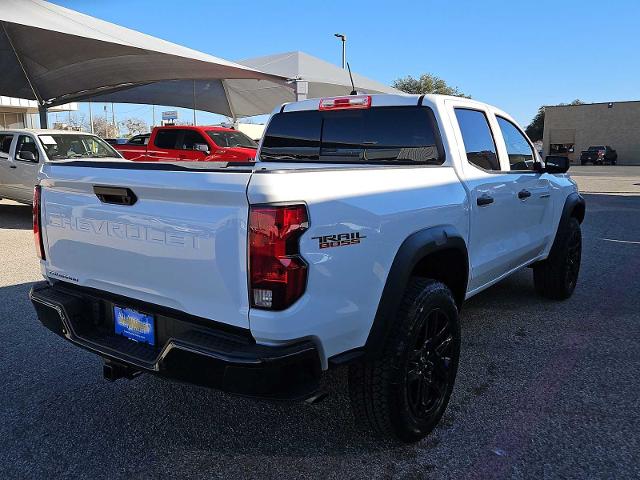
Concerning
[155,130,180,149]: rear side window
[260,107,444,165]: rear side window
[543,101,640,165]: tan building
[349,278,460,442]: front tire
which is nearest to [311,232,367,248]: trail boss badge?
[349,278,460,442]: front tire

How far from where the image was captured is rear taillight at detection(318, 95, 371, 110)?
3740mm

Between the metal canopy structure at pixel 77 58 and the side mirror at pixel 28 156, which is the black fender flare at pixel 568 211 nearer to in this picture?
the side mirror at pixel 28 156

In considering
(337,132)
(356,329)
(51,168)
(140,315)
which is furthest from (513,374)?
(51,168)

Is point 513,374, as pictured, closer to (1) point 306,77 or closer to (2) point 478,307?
(2) point 478,307

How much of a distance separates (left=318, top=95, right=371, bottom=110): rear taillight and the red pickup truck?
9.51 metres

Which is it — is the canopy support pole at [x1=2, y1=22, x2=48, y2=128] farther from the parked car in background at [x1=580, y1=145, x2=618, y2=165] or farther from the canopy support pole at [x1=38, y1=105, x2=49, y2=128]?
the parked car in background at [x1=580, y1=145, x2=618, y2=165]

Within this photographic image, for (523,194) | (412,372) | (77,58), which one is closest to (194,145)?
(77,58)

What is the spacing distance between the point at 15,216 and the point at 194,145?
4.70 meters

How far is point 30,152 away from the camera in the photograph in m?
10.0

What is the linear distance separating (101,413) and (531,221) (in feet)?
11.3

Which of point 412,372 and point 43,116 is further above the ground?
point 43,116

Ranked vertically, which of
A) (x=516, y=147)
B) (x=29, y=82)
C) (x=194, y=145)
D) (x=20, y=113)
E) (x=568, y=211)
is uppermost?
(x=20, y=113)

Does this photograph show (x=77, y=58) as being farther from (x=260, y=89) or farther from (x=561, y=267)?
(x=561, y=267)

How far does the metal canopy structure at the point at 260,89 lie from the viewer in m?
19.9
